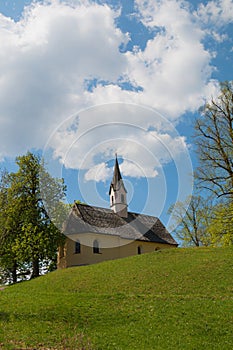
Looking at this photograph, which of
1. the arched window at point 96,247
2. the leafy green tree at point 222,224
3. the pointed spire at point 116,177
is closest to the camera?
the leafy green tree at point 222,224

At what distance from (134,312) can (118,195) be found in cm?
3771

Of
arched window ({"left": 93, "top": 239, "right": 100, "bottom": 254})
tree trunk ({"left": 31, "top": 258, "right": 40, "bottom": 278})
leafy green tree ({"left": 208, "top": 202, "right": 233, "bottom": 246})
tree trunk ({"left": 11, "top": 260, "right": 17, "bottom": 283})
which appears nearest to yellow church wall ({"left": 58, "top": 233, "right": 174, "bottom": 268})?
→ arched window ({"left": 93, "top": 239, "right": 100, "bottom": 254})

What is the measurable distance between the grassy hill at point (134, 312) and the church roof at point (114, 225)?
16.9 m

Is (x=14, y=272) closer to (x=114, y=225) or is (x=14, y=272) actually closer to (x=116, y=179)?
(x=114, y=225)

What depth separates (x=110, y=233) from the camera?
4600 cm

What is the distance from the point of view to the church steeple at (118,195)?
175ft

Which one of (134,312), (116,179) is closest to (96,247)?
(116,179)

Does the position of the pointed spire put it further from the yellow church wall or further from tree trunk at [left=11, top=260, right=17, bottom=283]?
tree trunk at [left=11, top=260, right=17, bottom=283]

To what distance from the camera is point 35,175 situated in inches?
1725

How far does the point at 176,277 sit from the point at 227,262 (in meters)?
4.64

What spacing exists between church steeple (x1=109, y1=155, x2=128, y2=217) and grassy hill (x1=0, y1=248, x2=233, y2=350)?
25330mm

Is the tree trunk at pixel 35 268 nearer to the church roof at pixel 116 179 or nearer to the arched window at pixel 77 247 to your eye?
the arched window at pixel 77 247

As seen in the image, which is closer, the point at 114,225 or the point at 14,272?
the point at 14,272

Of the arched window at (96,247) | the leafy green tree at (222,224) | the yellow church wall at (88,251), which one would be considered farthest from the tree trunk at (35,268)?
the leafy green tree at (222,224)
